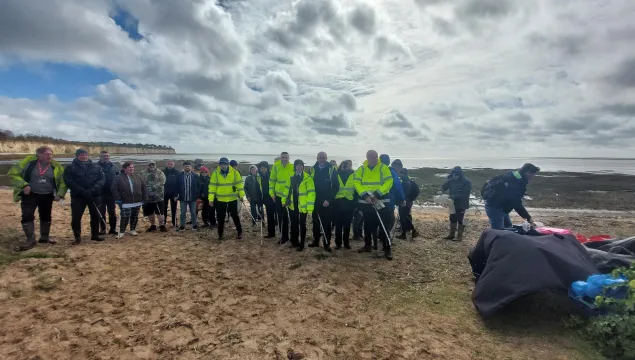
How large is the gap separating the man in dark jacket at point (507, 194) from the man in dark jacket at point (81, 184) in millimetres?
9737

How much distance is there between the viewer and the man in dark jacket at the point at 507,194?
7.09 m

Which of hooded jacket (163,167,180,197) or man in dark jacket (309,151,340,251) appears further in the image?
hooded jacket (163,167,180,197)

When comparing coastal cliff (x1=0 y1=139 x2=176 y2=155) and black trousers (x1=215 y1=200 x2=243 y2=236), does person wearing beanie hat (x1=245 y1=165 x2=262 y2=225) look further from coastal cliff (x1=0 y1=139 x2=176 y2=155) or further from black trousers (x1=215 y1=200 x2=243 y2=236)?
coastal cliff (x1=0 y1=139 x2=176 y2=155)

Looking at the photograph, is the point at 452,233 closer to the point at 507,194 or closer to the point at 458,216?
the point at 458,216

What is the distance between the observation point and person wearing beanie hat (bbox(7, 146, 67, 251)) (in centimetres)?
726

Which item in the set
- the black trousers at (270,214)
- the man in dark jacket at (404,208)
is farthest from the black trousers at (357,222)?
the black trousers at (270,214)

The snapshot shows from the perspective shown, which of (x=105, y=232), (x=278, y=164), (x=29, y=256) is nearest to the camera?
(x=29, y=256)

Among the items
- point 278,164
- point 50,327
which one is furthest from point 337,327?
point 278,164

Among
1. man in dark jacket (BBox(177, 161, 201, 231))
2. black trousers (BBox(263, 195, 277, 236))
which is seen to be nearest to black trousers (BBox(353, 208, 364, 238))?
black trousers (BBox(263, 195, 277, 236))

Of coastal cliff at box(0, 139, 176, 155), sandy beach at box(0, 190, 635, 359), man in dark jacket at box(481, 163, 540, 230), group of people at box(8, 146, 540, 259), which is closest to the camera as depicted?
sandy beach at box(0, 190, 635, 359)

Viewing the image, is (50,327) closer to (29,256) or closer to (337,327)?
(29,256)

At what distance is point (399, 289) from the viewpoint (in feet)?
19.3

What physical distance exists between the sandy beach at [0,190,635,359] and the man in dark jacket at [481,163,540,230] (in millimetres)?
1457

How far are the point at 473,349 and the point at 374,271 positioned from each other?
9.25ft
